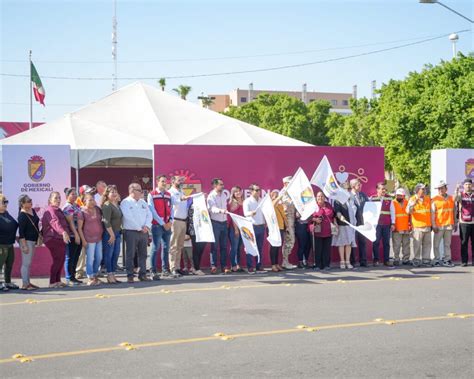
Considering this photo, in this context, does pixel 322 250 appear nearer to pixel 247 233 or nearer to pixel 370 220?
pixel 370 220

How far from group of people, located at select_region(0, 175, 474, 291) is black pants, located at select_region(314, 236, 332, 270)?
0.08 ft

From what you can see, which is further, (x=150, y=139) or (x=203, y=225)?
(x=150, y=139)

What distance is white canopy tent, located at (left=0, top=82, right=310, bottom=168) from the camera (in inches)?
699

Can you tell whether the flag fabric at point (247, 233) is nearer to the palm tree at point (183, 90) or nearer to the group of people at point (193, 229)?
the group of people at point (193, 229)

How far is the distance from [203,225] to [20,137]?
25.5ft

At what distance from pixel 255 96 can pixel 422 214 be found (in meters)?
105

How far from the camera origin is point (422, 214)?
15.1 meters

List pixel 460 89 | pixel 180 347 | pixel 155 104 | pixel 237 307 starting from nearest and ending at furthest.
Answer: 1. pixel 180 347
2. pixel 237 307
3. pixel 155 104
4. pixel 460 89

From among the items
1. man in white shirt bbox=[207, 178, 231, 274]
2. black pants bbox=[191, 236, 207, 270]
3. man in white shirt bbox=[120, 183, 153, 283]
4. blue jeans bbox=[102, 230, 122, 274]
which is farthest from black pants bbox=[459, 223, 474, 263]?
blue jeans bbox=[102, 230, 122, 274]

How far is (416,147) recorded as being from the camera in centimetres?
3547

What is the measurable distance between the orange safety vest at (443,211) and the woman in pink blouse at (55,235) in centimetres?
886

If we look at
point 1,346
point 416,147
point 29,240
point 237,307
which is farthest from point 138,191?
point 416,147

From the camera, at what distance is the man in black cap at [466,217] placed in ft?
49.5

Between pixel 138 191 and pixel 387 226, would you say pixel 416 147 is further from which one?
pixel 138 191
